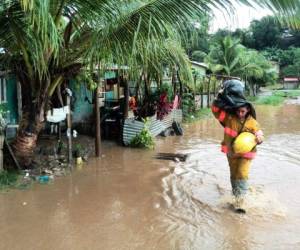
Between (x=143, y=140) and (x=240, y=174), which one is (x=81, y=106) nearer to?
(x=143, y=140)

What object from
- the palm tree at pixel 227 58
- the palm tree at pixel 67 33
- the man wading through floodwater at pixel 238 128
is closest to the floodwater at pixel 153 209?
the man wading through floodwater at pixel 238 128

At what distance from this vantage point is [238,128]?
5.79 metres

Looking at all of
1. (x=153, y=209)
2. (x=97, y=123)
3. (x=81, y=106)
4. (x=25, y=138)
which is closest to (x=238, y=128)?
(x=153, y=209)

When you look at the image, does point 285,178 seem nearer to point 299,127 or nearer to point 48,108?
point 48,108

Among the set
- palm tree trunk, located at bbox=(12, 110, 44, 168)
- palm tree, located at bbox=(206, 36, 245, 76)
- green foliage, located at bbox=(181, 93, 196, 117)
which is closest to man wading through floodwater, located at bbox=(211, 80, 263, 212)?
palm tree trunk, located at bbox=(12, 110, 44, 168)

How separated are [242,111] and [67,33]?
10.7 feet

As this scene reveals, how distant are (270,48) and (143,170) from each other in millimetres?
61024

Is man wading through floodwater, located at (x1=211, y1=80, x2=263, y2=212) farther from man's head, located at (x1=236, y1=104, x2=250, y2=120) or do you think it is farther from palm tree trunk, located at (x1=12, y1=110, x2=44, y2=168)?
palm tree trunk, located at (x1=12, y1=110, x2=44, y2=168)

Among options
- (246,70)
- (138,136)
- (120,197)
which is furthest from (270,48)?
(120,197)

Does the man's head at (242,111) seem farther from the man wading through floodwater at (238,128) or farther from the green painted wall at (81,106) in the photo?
the green painted wall at (81,106)

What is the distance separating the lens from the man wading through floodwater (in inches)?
223

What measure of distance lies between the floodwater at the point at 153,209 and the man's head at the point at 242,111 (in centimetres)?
131

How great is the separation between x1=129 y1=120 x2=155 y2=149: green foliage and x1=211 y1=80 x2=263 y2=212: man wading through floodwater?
15.5 ft

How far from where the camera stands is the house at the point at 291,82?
5550 cm
